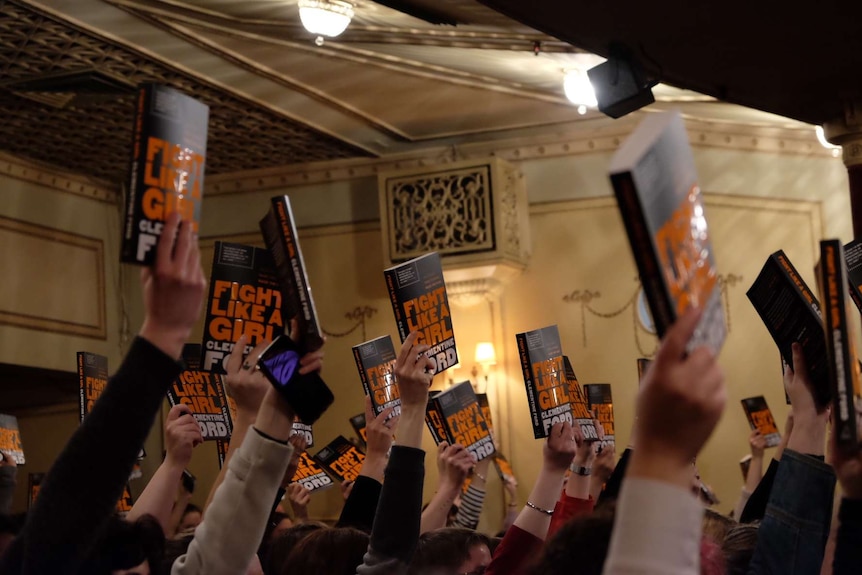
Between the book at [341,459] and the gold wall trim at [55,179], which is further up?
the gold wall trim at [55,179]

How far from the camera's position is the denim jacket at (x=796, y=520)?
1.79 meters

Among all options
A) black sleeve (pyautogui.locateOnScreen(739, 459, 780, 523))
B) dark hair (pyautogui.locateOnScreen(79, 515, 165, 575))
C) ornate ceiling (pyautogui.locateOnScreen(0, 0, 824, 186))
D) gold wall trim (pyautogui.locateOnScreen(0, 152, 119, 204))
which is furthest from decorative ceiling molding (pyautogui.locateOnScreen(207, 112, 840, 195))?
dark hair (pyautogui.locateOnScreen(79, 515, 165, 575))

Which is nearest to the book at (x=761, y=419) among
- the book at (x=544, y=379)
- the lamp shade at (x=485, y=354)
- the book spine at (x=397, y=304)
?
the book at (x=544, y=379)

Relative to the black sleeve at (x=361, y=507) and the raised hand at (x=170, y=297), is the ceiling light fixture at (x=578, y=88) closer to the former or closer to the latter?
the black sleeve at (x=361, y=507)

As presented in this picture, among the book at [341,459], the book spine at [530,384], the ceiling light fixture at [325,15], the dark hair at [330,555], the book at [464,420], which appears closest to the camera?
the dark hair at [330,555]

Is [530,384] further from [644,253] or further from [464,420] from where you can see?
[644,253]

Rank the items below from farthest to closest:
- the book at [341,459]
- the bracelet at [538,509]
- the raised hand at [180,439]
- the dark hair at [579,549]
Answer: the book at [341,459] → the bracelet at [538,509] → the raised hand at [180,439] → the dark hair at [579,549]

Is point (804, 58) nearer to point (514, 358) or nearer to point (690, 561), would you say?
point (690, 561)

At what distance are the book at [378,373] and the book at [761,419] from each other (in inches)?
104

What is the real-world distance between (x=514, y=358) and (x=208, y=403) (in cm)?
552

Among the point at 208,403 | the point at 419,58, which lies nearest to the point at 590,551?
the point at 208,403

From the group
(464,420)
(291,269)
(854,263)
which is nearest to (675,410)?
(291,269)

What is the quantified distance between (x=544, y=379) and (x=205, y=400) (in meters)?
1.06

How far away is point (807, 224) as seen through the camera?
29.4ft
